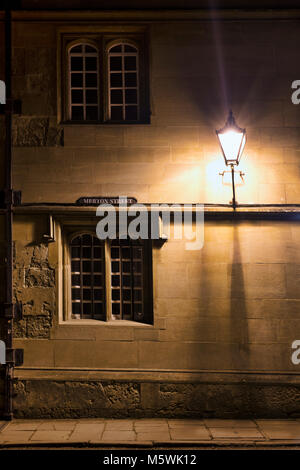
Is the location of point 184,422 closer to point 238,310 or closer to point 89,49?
point 238,310

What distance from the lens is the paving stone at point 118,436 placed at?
18.3 feet

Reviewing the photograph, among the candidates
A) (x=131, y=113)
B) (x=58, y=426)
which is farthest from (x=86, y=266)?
(x=131, y=113)

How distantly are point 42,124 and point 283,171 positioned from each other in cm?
451

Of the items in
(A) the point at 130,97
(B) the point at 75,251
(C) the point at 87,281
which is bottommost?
(C) the point at 87,281

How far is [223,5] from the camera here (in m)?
6.96

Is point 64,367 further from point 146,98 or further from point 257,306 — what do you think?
point 146,98

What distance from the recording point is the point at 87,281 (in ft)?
23.0

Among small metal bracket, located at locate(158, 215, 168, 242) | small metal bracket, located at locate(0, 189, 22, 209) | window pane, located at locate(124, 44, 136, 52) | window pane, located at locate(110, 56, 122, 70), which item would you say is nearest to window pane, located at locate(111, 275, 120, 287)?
small metal bracket, located at locate(158, 215, 168, 242)

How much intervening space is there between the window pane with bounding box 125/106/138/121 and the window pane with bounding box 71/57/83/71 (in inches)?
47.6

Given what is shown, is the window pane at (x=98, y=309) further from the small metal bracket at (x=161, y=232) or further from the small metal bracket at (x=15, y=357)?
the small metal bracket at (x=161, y=232)

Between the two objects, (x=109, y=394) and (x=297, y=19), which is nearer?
(x=109, y=394)

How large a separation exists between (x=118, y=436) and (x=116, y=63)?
21.6 ft
